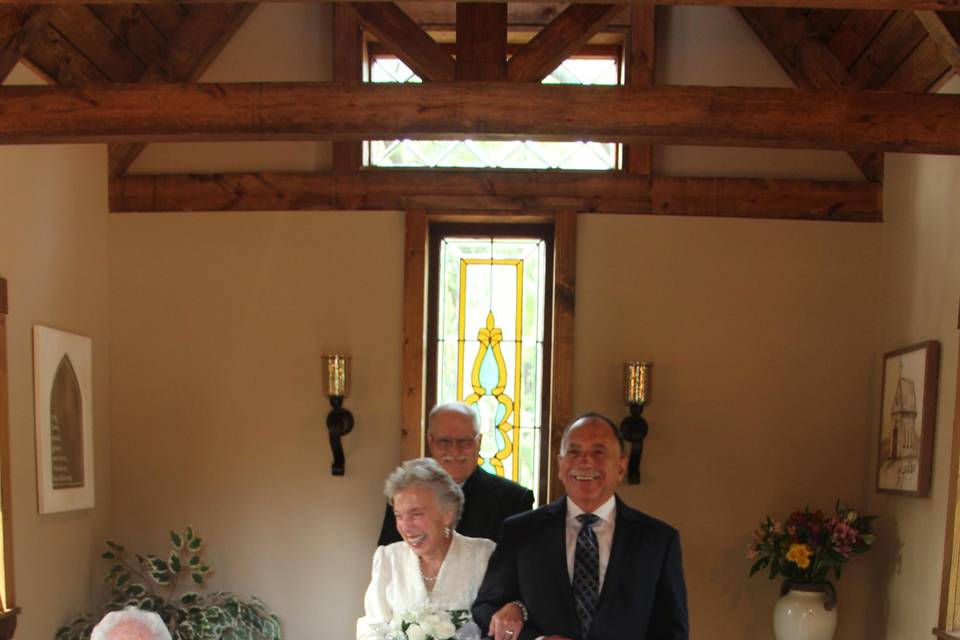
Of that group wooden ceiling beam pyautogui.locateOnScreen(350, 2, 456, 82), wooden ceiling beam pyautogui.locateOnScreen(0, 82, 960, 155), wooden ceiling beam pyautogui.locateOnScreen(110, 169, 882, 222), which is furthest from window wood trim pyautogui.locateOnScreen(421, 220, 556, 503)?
wooden ceiling beam pyautogui.locateOnScreen(0, 82, 960, 155)

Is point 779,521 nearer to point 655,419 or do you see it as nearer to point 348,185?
point 655,419

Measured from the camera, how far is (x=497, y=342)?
544 cm

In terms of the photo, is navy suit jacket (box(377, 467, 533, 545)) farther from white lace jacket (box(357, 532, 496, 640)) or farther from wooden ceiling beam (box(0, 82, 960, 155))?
wooden ceiling beam (box(0, 82, 960, 155))

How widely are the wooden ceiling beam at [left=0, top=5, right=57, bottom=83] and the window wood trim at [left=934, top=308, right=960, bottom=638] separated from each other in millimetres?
3510

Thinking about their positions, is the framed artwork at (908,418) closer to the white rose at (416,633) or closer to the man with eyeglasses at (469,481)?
the man with eyeglasses at (469,481)

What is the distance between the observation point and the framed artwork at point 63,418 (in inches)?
179

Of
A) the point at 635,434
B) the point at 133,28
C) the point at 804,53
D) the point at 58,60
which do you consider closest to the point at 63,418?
the point at 58,60

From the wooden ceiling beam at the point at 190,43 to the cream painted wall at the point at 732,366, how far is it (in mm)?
1898

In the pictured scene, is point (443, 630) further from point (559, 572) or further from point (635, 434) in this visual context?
point (635, 434)

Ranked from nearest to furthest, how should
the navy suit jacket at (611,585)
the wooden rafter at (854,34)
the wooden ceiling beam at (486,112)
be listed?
the navy suit jacket at (611,585), the wooden ceiling beam at (486,112), the wooden rafter at (854,34)

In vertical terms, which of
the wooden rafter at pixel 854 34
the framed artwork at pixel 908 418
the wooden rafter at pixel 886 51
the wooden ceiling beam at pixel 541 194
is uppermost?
the wooden rafter at pixel 854 34

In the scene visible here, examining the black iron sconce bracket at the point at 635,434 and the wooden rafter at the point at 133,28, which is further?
the black iron sconce bracket at the point at 635,434

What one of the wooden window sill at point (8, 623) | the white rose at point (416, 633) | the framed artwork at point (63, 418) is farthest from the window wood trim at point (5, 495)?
the white rose at point (416, 633)

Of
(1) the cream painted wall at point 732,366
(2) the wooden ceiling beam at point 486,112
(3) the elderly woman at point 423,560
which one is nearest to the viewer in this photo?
(3) the elderly woman at point 423,560
